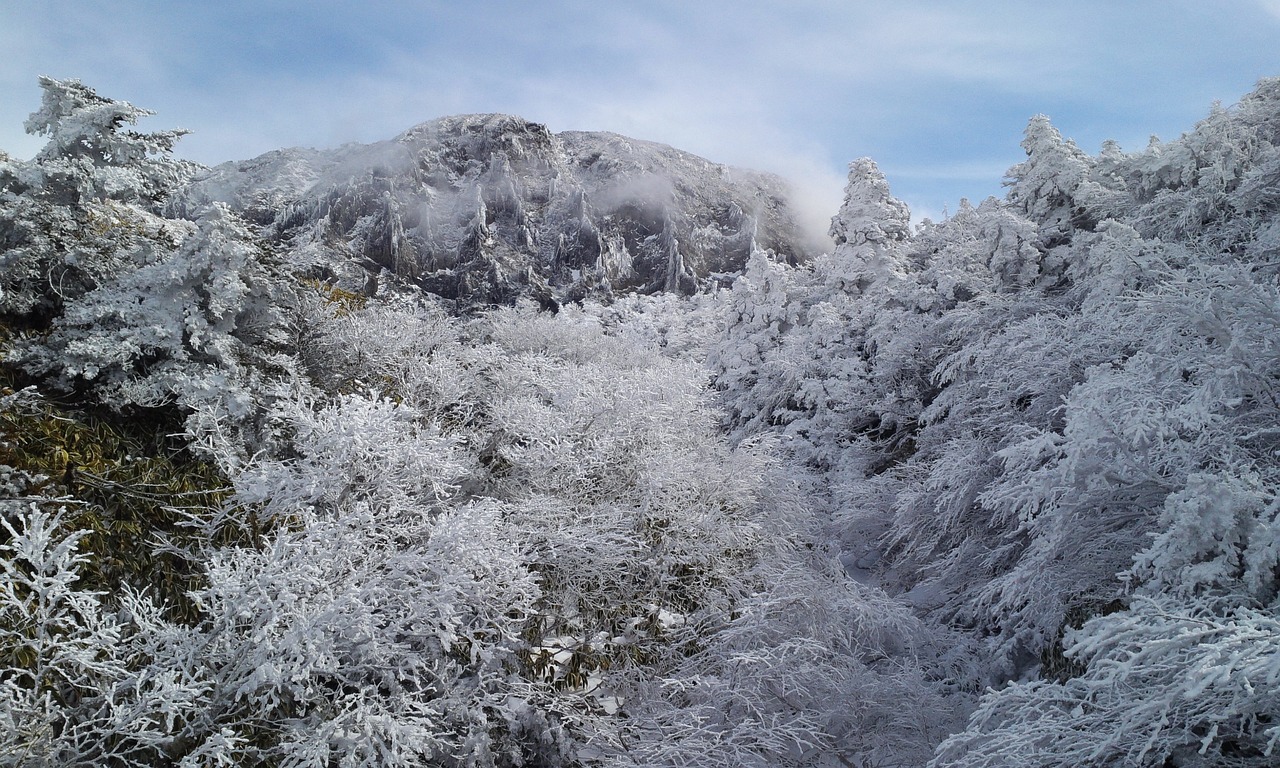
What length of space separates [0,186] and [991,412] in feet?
44.5

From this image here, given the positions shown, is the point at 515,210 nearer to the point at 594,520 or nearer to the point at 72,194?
the point at 72,194

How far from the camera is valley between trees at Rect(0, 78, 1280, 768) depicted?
435cm

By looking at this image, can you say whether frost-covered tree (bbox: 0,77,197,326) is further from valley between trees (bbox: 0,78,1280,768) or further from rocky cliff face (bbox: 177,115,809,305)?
rocky cliff face (bbox: 177,115,809,305)

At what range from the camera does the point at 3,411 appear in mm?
5406

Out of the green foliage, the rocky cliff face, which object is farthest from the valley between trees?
the rocky cliff face

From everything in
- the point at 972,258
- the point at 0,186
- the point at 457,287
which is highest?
the point at 457,287

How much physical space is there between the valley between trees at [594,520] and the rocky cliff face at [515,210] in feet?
160

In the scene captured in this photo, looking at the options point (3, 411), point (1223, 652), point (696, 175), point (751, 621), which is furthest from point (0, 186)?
point (696, 175)

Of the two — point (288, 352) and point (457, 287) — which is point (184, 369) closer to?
point (288, 352)

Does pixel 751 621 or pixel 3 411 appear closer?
pixel 3 411

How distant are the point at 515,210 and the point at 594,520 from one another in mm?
84091

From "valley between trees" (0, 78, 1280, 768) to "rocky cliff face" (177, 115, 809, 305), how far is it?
160 feet

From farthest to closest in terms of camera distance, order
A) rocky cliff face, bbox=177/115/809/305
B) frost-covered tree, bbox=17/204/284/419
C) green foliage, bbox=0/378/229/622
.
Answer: rocky cliff face, bbox=177/115/809/305
frost-covered tree, bbox=17/204/284/419
green foliage, bbox=0/378/229/622

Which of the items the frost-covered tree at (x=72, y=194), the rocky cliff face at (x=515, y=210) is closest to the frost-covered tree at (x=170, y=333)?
the frost-covered tree at (x=72, y=194)
